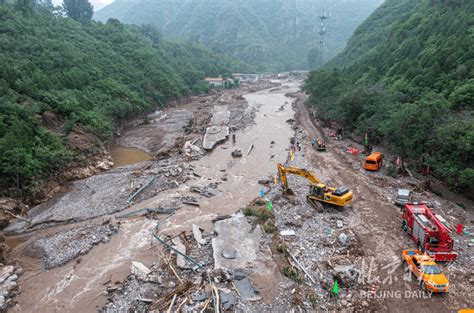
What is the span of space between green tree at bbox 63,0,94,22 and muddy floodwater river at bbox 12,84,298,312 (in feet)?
200

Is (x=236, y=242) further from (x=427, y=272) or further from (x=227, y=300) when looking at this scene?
(x=427, y=272)

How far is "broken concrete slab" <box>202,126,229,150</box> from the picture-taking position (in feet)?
117

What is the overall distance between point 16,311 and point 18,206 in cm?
1064

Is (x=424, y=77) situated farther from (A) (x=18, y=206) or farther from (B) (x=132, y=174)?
(A) (x=18, y=206)

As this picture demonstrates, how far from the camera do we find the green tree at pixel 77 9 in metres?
75.7

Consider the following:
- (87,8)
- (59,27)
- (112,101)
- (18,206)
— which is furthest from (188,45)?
(18,206)

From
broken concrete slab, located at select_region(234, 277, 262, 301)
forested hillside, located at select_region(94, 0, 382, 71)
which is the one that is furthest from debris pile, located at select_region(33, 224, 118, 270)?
forested hillside, located at select_region(94, 0, 382, 71)

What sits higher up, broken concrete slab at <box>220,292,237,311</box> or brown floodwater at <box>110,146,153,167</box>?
brown floodwater at <box>110,146,153,167</box>

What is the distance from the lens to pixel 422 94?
2919 cm

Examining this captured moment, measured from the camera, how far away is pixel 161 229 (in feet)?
60.5

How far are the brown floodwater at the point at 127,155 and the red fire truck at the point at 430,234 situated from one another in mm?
27320

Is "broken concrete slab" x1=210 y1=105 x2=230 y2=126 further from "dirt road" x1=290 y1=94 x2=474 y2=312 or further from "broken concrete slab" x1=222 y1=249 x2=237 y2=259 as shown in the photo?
"broken concrete slab" x1=222 y1=249 x2=237 y2=259

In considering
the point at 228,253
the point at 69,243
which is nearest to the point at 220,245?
the point at 228,253

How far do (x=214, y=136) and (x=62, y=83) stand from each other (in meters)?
21.1
